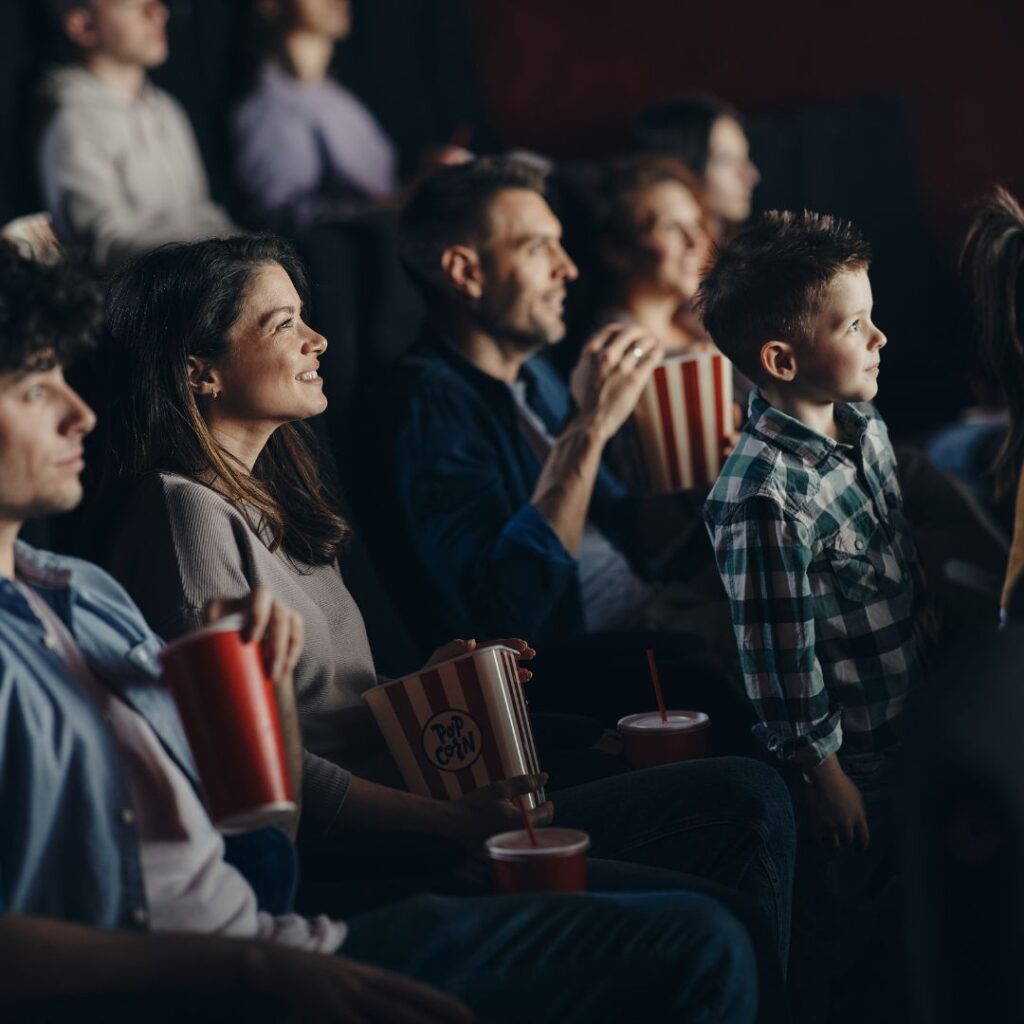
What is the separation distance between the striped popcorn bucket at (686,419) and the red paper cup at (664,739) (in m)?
0.43

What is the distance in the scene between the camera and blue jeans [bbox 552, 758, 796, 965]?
1511 mm

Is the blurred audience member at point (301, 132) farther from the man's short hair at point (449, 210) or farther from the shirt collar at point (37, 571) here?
the shirt collar at point (37, 571)

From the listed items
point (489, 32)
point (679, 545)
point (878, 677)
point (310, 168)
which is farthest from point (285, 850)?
point (489, 32)

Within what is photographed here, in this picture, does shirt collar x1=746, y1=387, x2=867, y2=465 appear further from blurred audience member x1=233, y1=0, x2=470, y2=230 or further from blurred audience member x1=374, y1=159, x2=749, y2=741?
blurred audience member x1=233, y1=0, x2=470, y2=230

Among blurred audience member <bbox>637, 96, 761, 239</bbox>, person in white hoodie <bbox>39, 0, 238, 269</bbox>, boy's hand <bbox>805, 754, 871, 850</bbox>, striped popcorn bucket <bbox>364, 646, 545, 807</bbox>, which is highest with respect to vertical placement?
person in white hoodie <bbox>39, 0, 238, 269</bbox>

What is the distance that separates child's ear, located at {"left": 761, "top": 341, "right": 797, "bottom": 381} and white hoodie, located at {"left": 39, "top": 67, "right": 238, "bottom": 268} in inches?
69.5

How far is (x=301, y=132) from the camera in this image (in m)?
3.65

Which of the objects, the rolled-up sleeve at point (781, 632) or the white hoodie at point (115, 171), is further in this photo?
the white hoodie at point (115, 171)

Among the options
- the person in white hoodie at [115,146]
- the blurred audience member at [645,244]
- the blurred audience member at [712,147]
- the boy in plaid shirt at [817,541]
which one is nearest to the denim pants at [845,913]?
the boy in plaid shirt at [817,541]

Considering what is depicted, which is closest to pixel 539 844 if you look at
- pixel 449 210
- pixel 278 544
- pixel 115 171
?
pixel 278 544

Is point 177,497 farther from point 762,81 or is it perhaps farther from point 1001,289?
point 762,81

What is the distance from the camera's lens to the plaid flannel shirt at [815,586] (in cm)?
153

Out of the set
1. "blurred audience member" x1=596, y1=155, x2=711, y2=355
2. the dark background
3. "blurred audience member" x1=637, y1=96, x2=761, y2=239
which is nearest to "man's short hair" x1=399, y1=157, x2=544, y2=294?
"blurred audience member" x1=596, y1=155, x2=711, y2=355

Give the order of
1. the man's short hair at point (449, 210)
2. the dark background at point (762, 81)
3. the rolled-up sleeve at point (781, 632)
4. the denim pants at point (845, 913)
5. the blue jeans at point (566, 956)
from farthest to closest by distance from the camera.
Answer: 1. the dark background at point (762, 81)
2. the man's short hair at point (449, 210)
3. the denim pants at point (845, 913)
4. the rolled-up sleeve at point (781, 632)
5. the blue jeans at point (566, 956)
